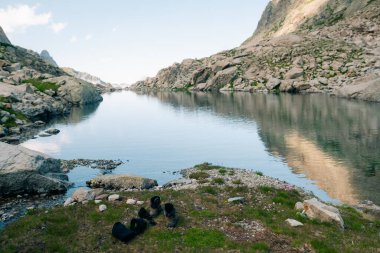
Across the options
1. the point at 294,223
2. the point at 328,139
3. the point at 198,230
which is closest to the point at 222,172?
the point at 294,223

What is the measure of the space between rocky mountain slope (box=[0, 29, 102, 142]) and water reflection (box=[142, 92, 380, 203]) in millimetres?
52361

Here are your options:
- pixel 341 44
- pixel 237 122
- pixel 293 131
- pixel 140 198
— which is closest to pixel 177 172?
pixel 140 198

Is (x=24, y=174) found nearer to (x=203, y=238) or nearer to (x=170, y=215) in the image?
(x=170, y=215)

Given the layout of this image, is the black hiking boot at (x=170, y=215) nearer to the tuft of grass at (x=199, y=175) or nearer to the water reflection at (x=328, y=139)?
the tuft of grass at (x=199, y=175)

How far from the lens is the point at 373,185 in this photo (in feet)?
148

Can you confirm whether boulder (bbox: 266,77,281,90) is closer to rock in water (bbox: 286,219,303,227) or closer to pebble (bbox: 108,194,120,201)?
pebble (bbox: 108,194,120,201)

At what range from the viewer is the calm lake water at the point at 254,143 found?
49.4m

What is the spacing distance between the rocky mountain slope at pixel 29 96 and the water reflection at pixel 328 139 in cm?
5236

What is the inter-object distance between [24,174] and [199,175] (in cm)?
1924

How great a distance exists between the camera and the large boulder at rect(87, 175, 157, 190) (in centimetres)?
4084

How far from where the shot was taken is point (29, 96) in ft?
357

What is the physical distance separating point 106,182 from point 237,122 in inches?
2396

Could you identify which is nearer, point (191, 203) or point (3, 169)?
point (191, 203)

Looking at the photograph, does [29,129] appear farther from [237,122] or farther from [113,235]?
[113,235]
